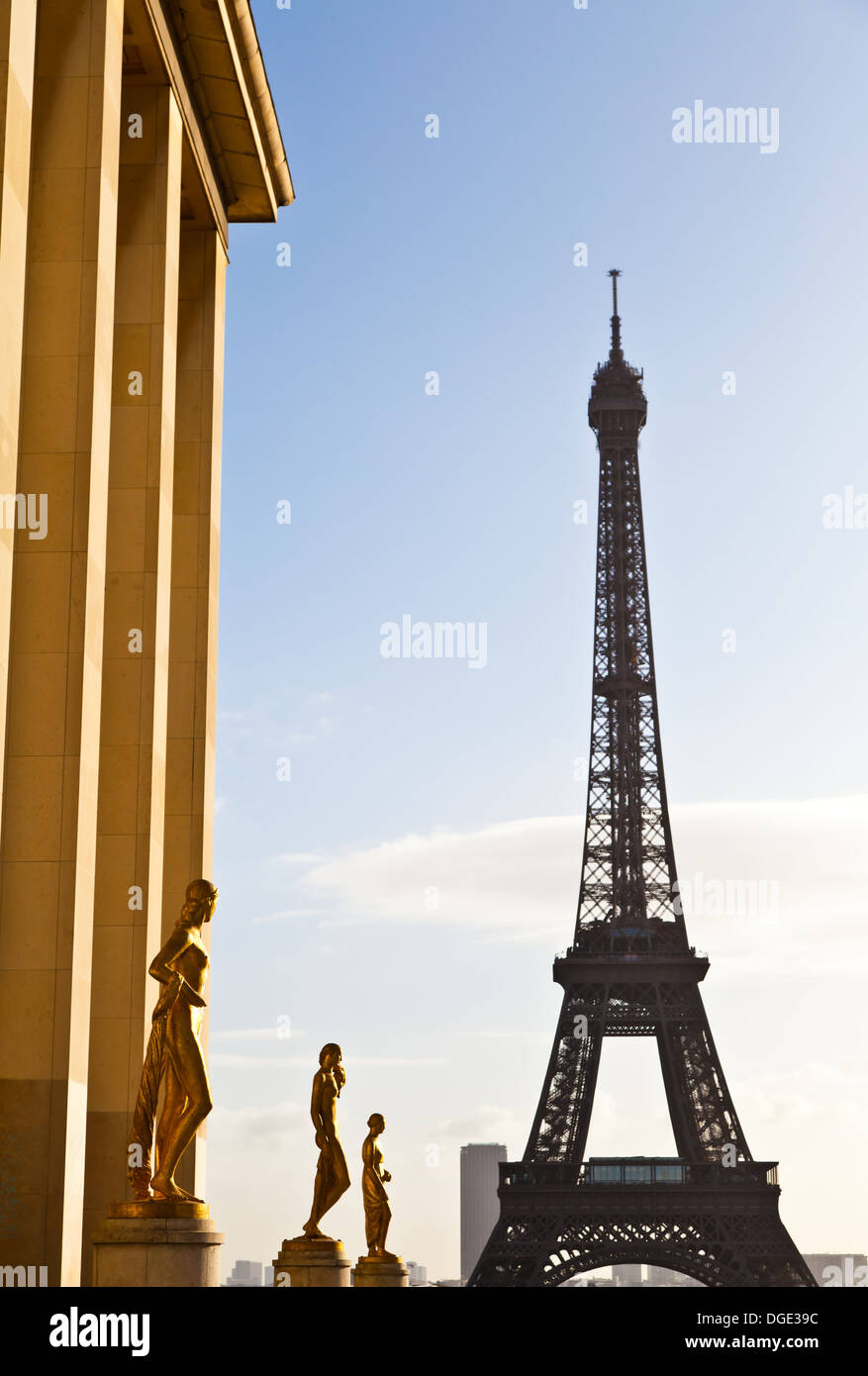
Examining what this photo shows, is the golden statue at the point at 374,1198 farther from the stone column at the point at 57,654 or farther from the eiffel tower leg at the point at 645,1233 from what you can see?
the eiffel tower leg at the point at 645,1233

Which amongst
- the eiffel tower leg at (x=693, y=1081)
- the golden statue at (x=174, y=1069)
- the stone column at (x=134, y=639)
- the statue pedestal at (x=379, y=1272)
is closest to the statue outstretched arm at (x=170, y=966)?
the golden statue at (x=174, y=1069)

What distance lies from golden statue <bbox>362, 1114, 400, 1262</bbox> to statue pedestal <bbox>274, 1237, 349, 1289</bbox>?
645cm

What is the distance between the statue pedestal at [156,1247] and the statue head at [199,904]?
262 cm

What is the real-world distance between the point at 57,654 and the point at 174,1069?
5891 mm

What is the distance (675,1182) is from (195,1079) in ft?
201

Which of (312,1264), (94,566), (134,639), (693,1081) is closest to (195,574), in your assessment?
(134,639)

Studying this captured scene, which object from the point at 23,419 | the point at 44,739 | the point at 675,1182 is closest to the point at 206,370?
the point at 23,419

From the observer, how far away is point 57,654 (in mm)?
20203

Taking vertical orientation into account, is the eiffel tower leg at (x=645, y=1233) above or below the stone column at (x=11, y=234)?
below

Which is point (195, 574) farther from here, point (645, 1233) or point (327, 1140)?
point (645, 1233)

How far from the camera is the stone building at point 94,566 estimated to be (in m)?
19.3

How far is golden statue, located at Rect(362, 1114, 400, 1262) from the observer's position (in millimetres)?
32906
